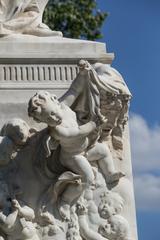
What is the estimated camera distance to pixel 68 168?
8.15m

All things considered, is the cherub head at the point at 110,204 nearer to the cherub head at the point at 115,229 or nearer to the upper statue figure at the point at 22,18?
the cherub head at the point at 115,229

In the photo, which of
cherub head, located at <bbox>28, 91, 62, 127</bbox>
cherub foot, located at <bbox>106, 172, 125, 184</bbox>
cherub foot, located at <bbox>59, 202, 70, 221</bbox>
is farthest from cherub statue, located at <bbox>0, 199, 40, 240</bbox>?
cherub foot, located at <bbox>106, 172, 125, 184</bbox>

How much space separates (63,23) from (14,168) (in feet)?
50.2

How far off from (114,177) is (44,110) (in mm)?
1224

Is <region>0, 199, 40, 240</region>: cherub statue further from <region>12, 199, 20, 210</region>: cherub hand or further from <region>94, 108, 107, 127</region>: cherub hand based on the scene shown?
<region>94, 108, 107, 127</region>: cherub hand

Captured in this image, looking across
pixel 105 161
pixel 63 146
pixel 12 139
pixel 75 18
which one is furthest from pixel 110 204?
pixel 75 18

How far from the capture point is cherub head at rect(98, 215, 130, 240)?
816 cm

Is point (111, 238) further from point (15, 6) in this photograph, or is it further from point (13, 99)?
point (15, 6)

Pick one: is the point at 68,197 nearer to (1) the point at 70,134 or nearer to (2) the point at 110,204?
(2) the point at 110,204

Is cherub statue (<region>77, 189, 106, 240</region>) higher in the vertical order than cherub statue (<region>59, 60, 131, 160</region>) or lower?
lower

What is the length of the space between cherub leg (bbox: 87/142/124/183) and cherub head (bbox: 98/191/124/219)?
17 centimetres


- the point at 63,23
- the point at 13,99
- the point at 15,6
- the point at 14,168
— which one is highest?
the point at 15,6

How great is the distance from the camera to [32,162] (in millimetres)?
8320


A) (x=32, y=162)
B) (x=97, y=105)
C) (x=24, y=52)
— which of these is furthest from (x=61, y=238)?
(x=24, y=52)
